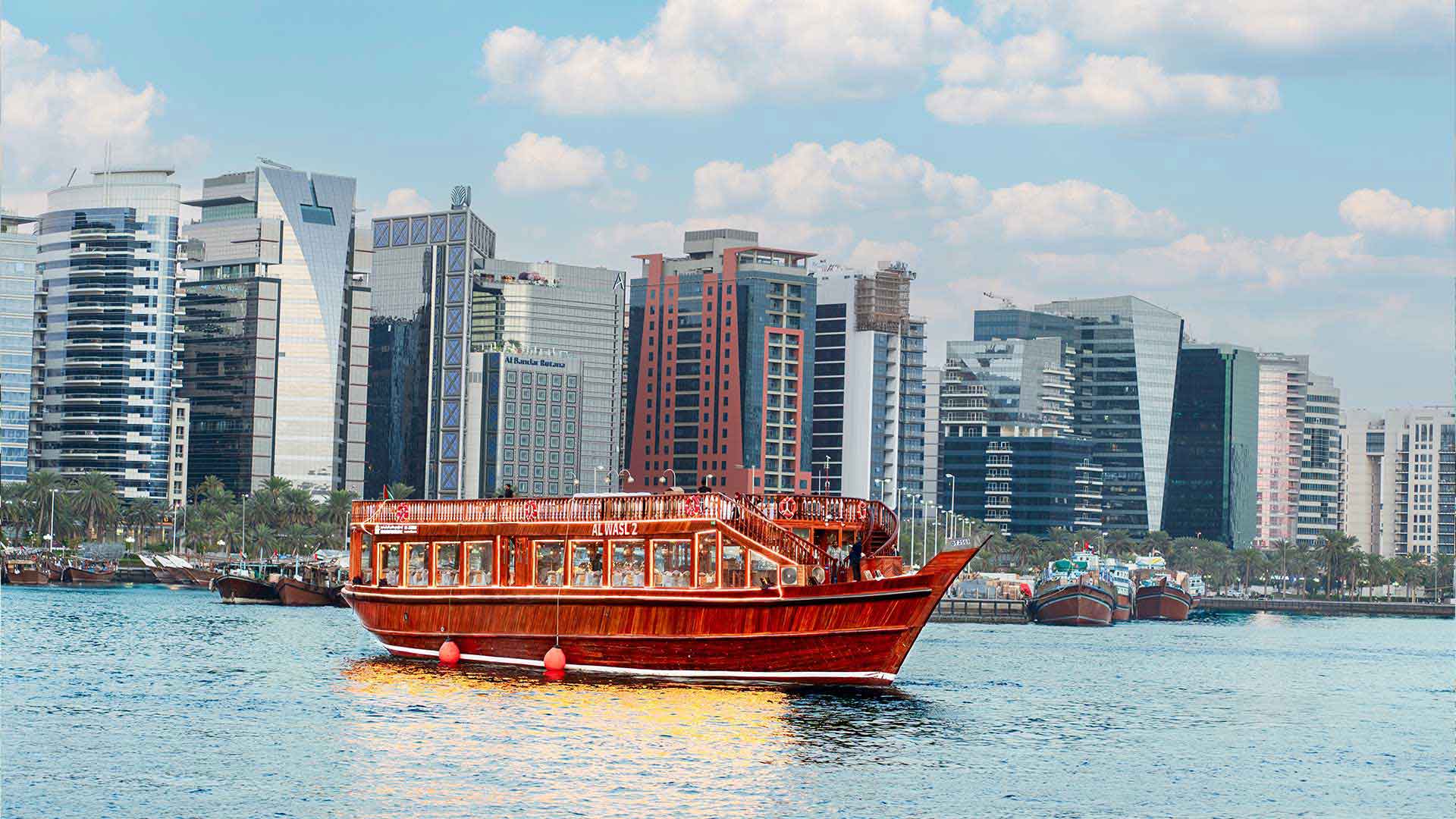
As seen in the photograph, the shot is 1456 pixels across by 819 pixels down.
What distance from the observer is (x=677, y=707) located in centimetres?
5525

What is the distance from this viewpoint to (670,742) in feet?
160

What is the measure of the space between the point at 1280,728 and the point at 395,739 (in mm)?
28949

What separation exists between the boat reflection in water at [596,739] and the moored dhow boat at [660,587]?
106 centimetres

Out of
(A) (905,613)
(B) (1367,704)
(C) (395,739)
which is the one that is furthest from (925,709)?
(B) (1367,704)

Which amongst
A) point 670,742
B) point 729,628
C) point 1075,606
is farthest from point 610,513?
point 1075,606

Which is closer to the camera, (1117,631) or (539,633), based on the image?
(539,633)

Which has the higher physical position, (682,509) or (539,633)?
(682,509)

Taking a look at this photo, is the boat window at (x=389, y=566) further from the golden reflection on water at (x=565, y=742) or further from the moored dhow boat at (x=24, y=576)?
the moored dhow boat at (x=24, y=576)

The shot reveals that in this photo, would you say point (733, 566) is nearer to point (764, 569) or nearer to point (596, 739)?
point (764, 569)

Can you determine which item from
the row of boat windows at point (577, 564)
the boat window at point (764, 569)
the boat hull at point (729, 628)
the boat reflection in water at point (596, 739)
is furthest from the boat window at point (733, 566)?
the boat reflection in water at point (596, 739)

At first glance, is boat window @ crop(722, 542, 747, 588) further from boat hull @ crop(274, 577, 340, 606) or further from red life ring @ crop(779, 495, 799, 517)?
boat hull @ crop(274, 577, 340, 606)

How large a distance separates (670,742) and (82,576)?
5835 inches

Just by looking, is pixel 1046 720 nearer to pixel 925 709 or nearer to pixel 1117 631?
pixel 925 709

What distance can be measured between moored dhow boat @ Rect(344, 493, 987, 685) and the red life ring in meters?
0.05
